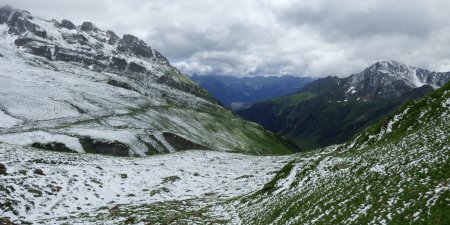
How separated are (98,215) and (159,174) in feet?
76.3

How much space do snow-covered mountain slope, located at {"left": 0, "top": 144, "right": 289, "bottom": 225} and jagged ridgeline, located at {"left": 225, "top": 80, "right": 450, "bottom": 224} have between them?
416 inches

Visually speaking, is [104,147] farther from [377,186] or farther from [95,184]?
[377,186]

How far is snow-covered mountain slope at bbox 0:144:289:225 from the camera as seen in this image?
4094cm

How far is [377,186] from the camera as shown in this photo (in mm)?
30594

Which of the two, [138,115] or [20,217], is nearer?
[20,217]

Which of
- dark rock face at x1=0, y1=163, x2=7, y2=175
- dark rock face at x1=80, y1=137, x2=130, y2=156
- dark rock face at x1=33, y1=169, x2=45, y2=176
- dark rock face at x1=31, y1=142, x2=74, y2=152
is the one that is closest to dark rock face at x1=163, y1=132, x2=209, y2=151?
dark rock face at x1=80, y1=137, x2=130, y2=156

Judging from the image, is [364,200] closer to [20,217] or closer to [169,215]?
[169,215]

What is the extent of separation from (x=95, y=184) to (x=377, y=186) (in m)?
35.5

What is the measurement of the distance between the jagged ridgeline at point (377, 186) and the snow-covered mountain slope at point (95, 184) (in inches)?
416

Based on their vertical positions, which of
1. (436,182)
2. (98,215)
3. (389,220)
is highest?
(436,182)

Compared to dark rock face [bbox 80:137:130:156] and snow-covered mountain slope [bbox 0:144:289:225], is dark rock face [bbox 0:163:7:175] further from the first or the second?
dark rock face [bbox 80:137:130:156]

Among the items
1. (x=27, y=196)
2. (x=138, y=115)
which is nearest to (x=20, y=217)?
(x=27, y=196)

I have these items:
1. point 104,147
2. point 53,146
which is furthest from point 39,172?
point 104,147

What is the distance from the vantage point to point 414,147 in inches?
1526
